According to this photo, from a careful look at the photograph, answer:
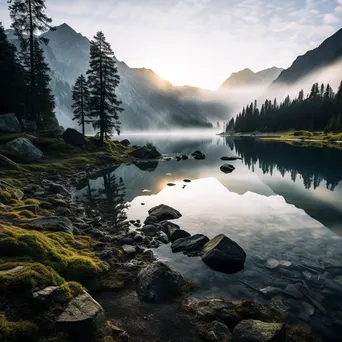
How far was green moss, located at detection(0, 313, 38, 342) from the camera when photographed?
5.97 m

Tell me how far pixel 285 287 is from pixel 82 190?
2375 centimetres

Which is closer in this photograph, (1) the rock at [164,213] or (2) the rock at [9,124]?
(1) the rock at [164,213]

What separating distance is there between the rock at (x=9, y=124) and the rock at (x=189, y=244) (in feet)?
126

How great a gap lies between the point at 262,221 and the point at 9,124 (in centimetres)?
4129

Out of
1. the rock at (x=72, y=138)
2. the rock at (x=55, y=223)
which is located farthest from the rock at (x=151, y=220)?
the rock at (x=72, y=138)

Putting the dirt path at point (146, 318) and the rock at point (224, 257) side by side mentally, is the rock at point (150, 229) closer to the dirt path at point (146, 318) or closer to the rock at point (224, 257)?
the rock at point (224, 257)

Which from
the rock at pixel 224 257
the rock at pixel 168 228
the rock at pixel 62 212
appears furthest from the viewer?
the rock at pixel 62 212

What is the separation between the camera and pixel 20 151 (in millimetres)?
34156

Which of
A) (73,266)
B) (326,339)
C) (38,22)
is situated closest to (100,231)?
Answer: (73,266)

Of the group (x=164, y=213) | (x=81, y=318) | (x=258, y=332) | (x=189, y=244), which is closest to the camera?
(x=81, y=318)

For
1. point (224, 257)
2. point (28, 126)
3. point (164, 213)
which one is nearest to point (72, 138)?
point (28, 126)

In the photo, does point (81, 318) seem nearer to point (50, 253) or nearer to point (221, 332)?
point (50, 253)

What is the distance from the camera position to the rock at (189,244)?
14.8 meters

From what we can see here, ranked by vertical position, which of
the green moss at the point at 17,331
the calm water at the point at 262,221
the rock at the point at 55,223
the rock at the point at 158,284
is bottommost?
the calm water at the point at 262,221
